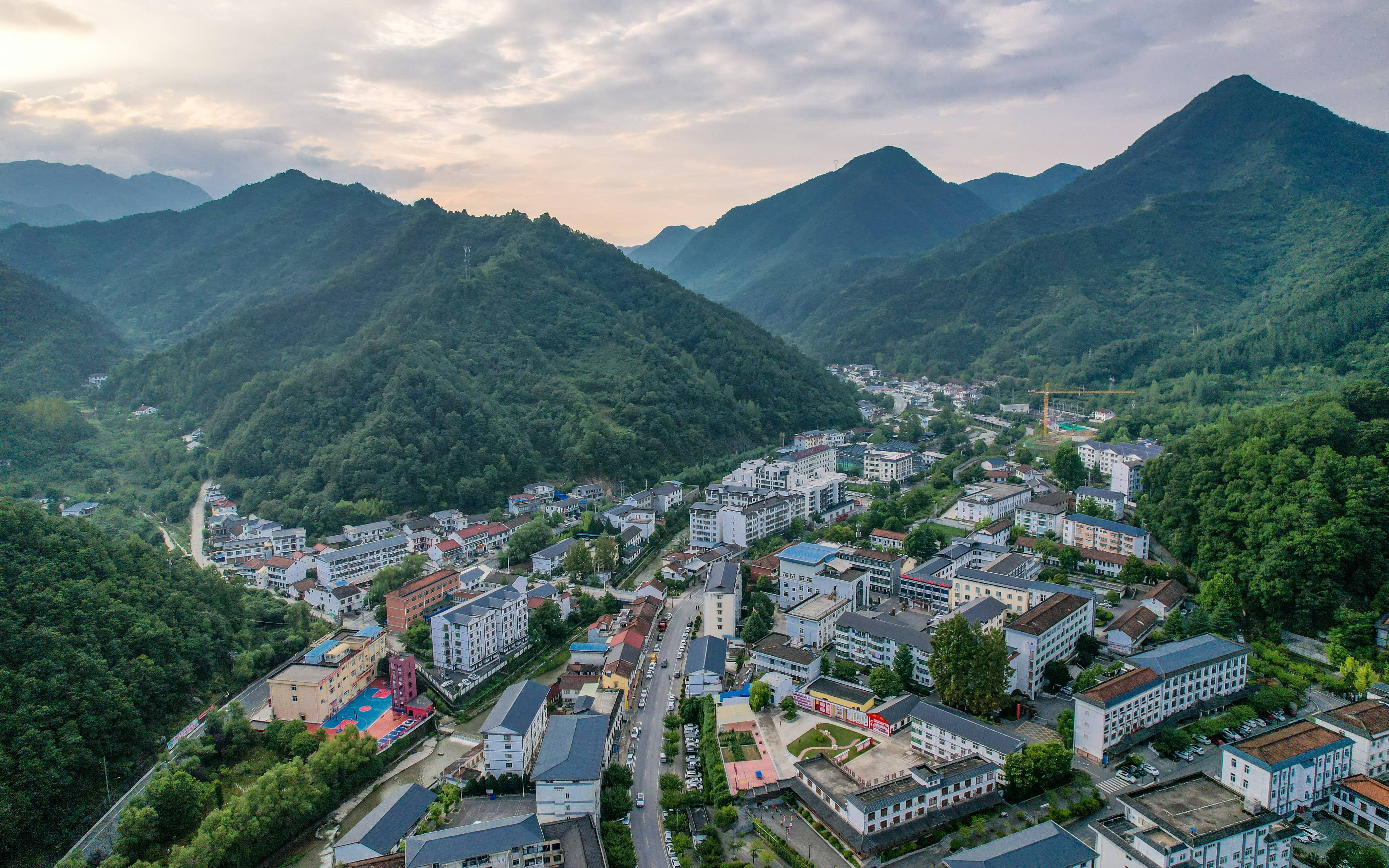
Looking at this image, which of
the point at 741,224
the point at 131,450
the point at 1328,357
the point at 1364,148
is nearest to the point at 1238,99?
the point at 1364,148

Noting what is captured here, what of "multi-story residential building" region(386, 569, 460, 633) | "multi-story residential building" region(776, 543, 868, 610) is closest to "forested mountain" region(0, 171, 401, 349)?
"multi-story residential building" region(386, 569, 460, 633)

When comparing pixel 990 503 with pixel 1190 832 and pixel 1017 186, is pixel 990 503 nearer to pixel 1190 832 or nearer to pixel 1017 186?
pixel 1190 832

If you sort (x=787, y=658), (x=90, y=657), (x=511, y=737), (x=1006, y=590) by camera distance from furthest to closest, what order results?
(x=1006, y=590), (x=787, y=658), (x=90, y=657), (x=511, y=737)

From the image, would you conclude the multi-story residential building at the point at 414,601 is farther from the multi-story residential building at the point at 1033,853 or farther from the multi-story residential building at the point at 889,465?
the multi-story residential building at the point at 889,465

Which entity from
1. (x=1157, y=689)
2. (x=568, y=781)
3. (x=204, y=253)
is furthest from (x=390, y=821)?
(x=204, y=253)

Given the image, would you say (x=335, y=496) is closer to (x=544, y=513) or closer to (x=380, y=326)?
(x=544, y=513)

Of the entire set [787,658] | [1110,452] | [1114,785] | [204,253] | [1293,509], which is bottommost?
[1114,785]

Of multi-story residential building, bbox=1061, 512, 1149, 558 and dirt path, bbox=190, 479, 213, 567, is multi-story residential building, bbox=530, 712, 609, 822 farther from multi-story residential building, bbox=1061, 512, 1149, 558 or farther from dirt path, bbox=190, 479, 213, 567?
dirt path, bbox=190, 479, 213, 567
